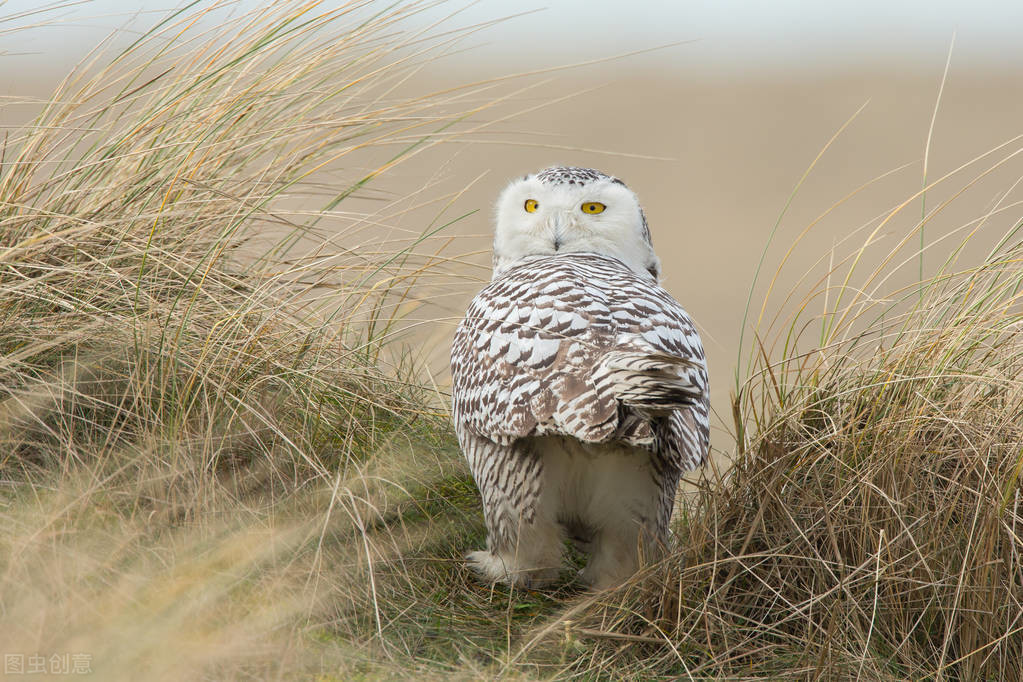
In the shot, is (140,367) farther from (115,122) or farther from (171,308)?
(115,122)

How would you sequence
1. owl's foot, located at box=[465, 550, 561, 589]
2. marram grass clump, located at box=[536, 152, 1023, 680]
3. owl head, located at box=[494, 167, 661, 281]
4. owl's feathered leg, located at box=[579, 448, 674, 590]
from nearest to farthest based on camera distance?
marram grass clump, located at box=[536, 152, 1023, 680], owl's feathered leg, located at box=[579, 448, 674, 590], owl's foot, located at box=[465, 550, 561, 589], owl head, located at box=[494, 167, 661, 281]

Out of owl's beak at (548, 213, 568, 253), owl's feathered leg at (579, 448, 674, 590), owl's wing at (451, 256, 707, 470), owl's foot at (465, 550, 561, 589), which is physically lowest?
owl's foot at (465, 550, 561, 589)

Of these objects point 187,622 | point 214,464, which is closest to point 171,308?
point 214,464

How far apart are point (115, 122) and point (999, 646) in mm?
3044

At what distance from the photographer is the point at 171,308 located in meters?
2.48

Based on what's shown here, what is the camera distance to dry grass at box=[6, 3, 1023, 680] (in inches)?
85.4

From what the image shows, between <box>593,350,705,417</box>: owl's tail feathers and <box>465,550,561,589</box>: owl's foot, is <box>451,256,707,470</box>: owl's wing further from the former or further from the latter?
<box>465,550,561,589</box>: owl's foot

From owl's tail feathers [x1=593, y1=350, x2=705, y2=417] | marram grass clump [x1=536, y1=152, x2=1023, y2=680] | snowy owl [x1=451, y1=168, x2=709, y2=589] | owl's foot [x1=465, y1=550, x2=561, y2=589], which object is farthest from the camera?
owl's foot [x1=465, y1=550, x2=561, y2=589]

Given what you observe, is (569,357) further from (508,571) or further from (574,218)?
(574,218)

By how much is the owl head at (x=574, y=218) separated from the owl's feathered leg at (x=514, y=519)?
775 millimetres

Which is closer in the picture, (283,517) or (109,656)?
(109,656)

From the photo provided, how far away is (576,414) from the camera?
2076 millimetres

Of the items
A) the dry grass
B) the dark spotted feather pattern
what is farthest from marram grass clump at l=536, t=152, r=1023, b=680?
the dark spotted feather pattern

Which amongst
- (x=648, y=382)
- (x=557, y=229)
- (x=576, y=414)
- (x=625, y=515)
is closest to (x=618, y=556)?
(x=625, y=515)
